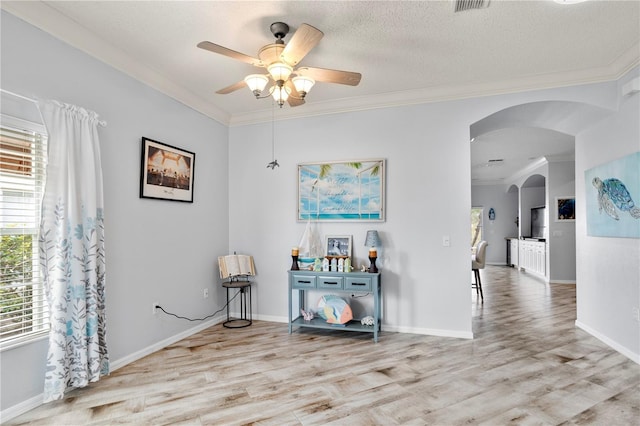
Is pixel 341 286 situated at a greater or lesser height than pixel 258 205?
lesser

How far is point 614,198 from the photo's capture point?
328 cm

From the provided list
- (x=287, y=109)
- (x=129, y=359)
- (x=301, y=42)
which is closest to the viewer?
(x=301, y=42)

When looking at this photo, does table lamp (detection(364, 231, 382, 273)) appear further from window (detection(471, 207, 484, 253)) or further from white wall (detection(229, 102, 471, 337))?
window (detection(471, 207, 484, 253))

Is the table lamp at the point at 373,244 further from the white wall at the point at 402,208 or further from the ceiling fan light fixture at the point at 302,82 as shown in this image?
the ceiling fan light fixture at the point at 302,82

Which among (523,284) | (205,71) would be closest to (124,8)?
(205,71)

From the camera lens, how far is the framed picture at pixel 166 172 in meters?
3.25

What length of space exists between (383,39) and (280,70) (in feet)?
2.99

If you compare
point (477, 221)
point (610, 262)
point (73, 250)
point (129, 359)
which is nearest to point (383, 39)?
point (73, 250)

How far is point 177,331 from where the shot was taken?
365 centimetres

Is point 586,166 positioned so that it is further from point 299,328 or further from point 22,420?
point 22,420

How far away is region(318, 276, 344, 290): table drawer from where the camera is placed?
3.74 meters

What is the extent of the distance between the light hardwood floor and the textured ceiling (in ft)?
8.38

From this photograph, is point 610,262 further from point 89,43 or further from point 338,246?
point 89,43

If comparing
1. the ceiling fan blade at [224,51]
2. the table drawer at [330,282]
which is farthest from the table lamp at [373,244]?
the ceiling fan blade at [224,51]
